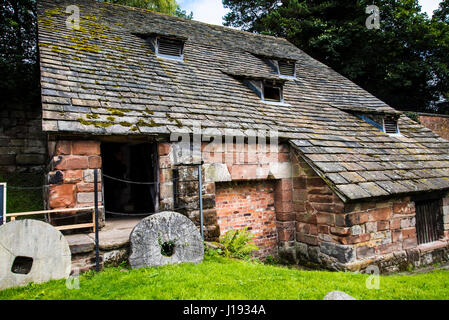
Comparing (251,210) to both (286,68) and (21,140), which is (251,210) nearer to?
(286,68)

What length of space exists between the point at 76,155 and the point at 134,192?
4.18 m

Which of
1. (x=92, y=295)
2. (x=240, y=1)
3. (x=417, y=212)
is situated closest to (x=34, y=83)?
(x=92, y=295)

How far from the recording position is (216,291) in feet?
12.5

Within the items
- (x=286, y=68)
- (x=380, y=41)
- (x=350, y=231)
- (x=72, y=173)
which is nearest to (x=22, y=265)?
(x=72, y=173)

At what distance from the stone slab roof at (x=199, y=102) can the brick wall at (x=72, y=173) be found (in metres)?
0.39

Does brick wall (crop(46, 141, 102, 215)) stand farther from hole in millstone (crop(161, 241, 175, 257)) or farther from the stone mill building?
hole in millstone (crop(161, 241, 175, 257))

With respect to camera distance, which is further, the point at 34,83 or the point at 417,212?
the point at 34,83

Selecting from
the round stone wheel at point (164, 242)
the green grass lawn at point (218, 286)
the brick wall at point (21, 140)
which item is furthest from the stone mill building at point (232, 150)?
the brick wall at point (21, 140)

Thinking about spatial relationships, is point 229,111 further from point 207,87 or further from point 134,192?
point 134,192

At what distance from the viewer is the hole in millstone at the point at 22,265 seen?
4.13m

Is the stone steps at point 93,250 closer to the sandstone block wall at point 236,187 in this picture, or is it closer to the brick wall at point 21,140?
the sandstone block wall at point 236,187

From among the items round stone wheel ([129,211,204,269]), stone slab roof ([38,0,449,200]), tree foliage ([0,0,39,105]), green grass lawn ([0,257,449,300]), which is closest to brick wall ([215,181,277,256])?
stone slab roof ([38,0,449,200])

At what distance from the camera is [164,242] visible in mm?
4938

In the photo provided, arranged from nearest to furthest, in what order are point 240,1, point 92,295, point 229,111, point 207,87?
point 92,295, point 229,111, point 207,87, point 240,1
